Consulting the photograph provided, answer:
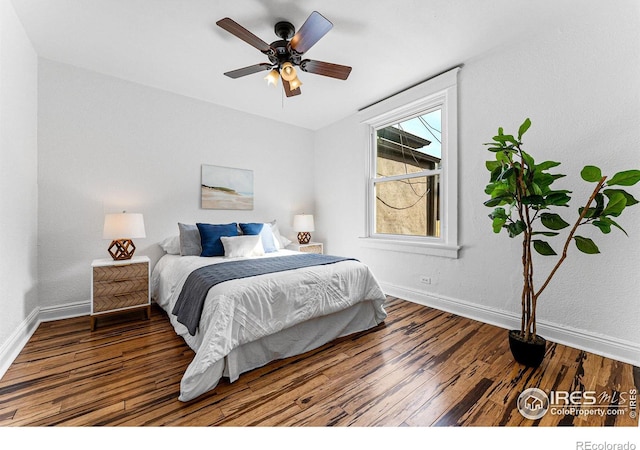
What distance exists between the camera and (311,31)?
73.7 inches

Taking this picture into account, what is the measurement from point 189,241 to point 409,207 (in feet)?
9.03

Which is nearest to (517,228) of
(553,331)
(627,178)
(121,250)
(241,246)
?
(627,178)

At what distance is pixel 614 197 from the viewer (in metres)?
1.64

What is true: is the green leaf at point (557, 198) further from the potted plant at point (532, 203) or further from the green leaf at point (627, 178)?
the green leaf at point (627, 178)

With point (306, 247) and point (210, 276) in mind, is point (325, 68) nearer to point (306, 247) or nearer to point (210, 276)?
point (210, 276)

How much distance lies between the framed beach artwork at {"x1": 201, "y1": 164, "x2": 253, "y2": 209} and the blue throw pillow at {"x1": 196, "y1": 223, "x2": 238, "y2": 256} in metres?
0.59

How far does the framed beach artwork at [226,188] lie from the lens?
3.69 m

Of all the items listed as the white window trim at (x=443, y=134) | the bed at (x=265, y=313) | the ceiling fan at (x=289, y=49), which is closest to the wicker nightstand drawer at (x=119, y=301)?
the bed at (x=265, y=313)

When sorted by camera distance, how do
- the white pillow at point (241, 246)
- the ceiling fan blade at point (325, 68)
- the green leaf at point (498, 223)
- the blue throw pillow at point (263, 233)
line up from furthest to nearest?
the blue throw pillow at point (263, 233) → the white pillow at point (241, 246) → the ceiling fan blade at point (325, 68) → the green leaf at point (498, 223)

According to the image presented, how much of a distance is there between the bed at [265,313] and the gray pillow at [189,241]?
285 mm

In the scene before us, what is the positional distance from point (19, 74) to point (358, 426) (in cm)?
358

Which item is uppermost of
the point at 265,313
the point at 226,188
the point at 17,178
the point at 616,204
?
the point at 226,188

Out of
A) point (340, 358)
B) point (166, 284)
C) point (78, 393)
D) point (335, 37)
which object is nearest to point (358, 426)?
point (340, 358)
